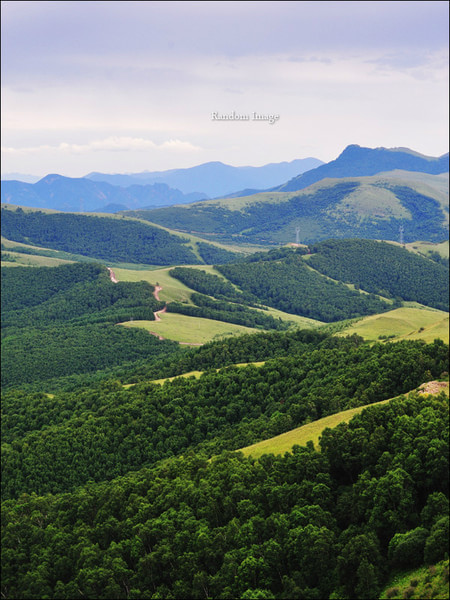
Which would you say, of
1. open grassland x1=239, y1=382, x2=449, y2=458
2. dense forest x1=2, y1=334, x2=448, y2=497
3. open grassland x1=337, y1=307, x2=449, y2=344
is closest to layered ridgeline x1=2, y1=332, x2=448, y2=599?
dense forest x1=2, y1=334, x2=448, y2=497

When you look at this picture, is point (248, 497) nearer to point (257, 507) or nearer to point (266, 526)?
point (257, 507)

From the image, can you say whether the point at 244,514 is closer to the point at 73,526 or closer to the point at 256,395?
the point at 73,526

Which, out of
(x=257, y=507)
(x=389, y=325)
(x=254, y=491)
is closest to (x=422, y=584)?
(x=257, y=507)

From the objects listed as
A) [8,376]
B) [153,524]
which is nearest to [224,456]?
[153,524]

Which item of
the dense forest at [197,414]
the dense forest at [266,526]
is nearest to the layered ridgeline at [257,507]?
the dense forest at [266,526]

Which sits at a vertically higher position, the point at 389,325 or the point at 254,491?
the point at 389,325

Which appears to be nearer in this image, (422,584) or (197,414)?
(422,584)

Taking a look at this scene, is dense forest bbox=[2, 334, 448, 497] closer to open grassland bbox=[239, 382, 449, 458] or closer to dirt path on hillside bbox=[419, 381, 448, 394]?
open grassland bbox=[239, 382, 449, 458]
